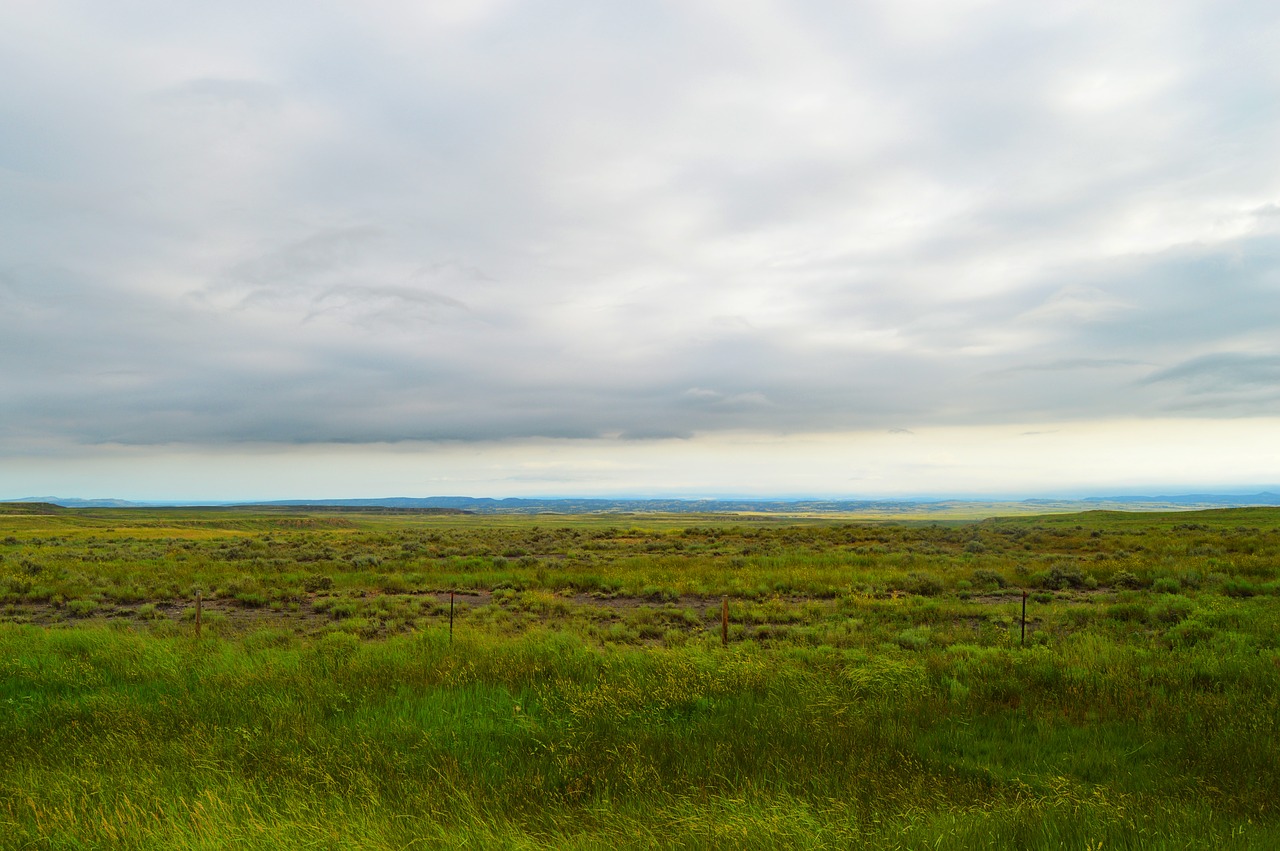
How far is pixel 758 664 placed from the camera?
11.1m

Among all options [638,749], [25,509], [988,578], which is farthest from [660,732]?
[25,509]

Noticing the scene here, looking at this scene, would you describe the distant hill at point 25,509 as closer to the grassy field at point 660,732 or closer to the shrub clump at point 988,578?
the grassy field at point 660,732

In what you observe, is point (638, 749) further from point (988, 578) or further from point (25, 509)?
point (25, 509)

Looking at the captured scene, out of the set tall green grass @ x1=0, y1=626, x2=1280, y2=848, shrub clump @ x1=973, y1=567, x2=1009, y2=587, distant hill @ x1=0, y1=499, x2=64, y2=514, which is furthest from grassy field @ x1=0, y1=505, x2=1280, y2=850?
distant hill @ x1=0, y1=499, x2=64, y2=514

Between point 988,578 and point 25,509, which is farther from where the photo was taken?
point 25,509

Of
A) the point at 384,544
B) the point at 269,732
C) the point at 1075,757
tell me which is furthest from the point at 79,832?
the point at 384,544

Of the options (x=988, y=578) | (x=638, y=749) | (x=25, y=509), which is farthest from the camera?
(x=25, y=509)

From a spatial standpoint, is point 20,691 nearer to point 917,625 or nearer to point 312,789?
point 312,789

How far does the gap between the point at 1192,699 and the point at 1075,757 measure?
3.09 meters

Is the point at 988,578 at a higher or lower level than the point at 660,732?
lower

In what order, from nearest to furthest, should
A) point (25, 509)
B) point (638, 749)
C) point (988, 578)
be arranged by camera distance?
1. point (638, 749)
2. point (988, 578)
3. point (25, 509)

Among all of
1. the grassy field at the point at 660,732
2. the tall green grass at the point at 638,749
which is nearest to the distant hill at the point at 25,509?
the grassy field at the point at 660,732

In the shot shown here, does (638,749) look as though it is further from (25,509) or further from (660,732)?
(25,509)

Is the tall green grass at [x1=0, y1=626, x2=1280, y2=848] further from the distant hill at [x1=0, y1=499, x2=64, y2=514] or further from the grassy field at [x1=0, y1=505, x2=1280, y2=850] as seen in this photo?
the distant hill at [x1=0, y1=499, x2=64, y2=514]
